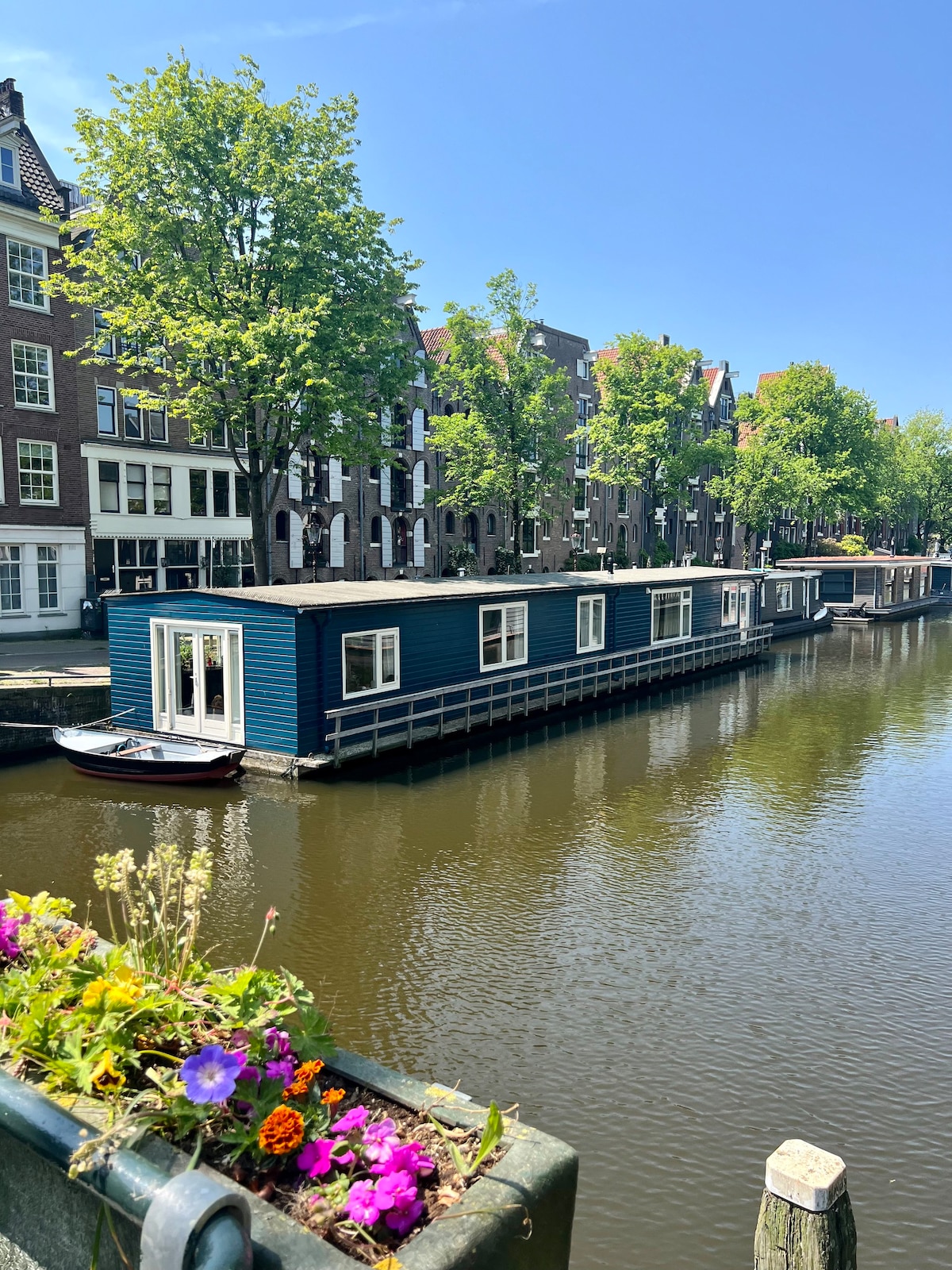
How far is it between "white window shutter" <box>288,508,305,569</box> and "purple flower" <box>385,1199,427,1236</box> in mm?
40286

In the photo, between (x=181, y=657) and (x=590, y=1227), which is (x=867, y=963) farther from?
(x=181, y=657)

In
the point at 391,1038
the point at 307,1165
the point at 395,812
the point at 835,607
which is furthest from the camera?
the point at 835,607

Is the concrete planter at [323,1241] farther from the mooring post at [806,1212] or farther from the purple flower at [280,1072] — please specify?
the mooring post at [806,1212]

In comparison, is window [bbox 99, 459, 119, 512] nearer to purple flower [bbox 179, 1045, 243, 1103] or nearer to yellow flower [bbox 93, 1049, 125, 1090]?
yellow flower [bbox 93, 1049, 125, 1090]

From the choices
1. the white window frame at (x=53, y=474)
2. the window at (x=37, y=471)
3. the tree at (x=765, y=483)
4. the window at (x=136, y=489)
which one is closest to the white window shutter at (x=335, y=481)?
the window at (x=136, y=489)

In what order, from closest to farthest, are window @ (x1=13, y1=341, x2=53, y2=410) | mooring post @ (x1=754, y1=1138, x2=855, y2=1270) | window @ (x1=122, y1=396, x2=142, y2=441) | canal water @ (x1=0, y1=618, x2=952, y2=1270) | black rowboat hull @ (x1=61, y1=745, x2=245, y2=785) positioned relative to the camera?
1. mooring post @ (x1=754, y1=1138, x2=855, y2=1270)
2. canal water @ (x1=0, y1=618, x2=952, y2=1270)
3. black rowboat hull @ (x1=61, y1=745, x2=245, y2=785)
4. window @ (x1=13, y1=341, x2=53, y2=410)
5. window @ (x1=122, y1=396, x2=142, y2=441)

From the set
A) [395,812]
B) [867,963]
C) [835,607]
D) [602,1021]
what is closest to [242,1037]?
[602,1021]

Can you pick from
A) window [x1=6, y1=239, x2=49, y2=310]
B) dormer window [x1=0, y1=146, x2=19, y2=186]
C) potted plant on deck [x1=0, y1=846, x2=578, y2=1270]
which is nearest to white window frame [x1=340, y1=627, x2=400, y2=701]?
potted plant on deck [x1=0, y1=846, x2=578, y2=1270]

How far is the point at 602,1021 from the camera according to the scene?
31.0 feet

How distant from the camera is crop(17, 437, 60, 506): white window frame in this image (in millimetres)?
31406

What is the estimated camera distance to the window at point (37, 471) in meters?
31.7

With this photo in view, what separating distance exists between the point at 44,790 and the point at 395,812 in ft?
22.5

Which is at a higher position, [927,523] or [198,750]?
[927,523]

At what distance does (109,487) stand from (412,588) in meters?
17.4
